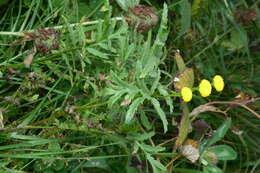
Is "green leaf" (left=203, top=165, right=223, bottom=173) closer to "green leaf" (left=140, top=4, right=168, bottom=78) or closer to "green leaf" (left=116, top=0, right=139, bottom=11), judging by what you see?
"green leaf" (left=140, top=4, right=168, bottom=78)

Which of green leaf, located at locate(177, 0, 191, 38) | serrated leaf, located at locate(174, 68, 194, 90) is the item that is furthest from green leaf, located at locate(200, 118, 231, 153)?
green leaf, located at locate(177, 0, 191, 38)

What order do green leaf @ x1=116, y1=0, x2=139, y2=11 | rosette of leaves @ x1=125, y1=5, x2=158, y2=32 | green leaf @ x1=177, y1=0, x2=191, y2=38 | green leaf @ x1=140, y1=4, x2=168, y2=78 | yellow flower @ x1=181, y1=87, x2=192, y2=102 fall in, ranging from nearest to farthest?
yellow flower @ x1=181, y1=87, x2=192, y2=102
green leaf @ x1=140, y1=4, x2=168, y2=78
rosette of leaves @ x1=125, y1=5, x2=158, y2=32
green leaf @ x1=116, y1=0, x2=139, y2=11
green leaf @ x1=177, y1=0, x2=191, y2=38

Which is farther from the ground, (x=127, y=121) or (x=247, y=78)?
(x=127, y=121)

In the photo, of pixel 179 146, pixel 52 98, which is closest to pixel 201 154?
pixel 179 146

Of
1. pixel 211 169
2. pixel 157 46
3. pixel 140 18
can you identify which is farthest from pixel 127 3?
pixel 211 169

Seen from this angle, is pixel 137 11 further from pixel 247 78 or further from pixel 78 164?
pixel 247 78

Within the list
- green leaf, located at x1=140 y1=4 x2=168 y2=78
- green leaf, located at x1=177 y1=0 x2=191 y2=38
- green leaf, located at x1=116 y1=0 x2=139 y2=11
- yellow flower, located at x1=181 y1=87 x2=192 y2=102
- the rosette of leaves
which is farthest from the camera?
green leaf, located at x1=177 y1=0 x2=191 y2=38

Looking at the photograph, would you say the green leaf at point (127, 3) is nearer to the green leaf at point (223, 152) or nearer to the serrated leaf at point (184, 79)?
the serrated leaf at point (184, 79)

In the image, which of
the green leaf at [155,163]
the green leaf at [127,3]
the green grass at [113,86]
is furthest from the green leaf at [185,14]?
the green leaf at [155,163]
